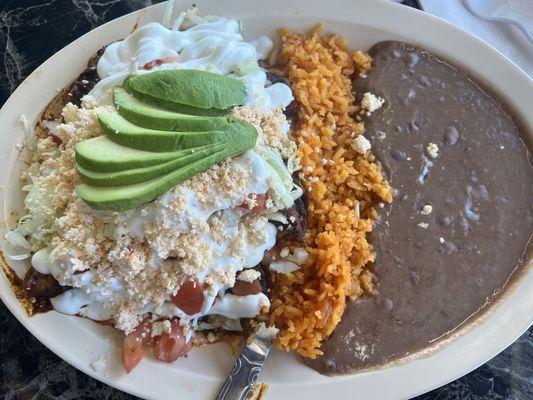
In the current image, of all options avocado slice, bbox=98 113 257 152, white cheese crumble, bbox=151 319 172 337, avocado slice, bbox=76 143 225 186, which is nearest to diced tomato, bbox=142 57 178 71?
avocado slice, bbox=98 113 257 152

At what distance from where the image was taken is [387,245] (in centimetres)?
291

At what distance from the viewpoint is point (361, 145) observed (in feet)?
9.82

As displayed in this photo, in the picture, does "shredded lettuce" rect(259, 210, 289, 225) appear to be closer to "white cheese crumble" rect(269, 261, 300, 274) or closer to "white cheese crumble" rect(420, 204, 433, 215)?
"white cheese crumble" rect(269, 261, 300, 274)

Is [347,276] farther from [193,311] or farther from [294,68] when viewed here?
[294,68]

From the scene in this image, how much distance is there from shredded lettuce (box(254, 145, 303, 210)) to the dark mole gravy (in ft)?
1.65

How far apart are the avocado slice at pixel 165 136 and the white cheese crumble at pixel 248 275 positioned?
609mm

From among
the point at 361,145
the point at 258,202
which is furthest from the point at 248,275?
the point at 361,145

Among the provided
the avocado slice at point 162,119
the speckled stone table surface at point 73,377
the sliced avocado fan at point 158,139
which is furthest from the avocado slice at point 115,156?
the speckled stone table surface at point 73,377

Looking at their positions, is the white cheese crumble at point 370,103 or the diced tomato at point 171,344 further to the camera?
the white cheese crumble at point 370,103

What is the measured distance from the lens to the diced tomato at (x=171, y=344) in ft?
9.30

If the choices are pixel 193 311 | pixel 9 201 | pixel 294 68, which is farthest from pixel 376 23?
pixel 9 201

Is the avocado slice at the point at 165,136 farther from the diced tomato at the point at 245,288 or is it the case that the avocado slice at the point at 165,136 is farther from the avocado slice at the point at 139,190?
the diced tomato at the point at 245,288

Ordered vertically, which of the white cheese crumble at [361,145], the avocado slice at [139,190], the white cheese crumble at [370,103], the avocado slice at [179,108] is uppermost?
the avocado slice at [179,108]

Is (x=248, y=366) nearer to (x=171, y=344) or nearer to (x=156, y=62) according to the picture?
(x=171, y=344)
